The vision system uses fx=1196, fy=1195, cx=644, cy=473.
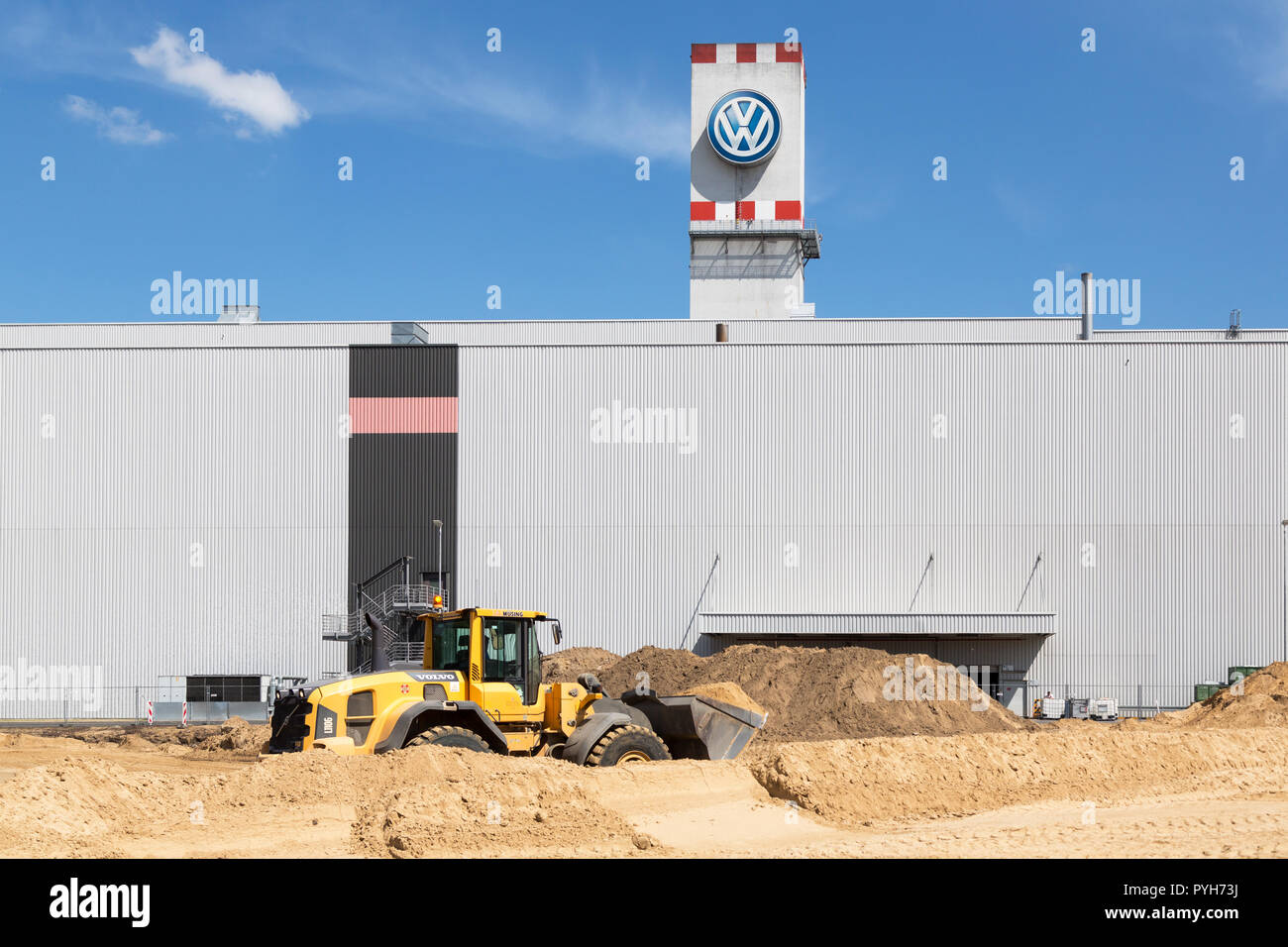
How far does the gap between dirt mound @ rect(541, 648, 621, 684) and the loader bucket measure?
18588 millimetres

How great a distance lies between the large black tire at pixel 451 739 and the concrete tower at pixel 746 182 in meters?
46.3

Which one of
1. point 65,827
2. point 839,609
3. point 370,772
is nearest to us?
point 65,827

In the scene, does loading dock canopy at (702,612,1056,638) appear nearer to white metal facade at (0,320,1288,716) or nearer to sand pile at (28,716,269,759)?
white metal facade at (0,320,1288,716)

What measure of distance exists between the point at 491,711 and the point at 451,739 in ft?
3.90

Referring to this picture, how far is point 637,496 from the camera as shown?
45750mm

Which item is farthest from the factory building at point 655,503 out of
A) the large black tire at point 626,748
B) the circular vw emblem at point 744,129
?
the large black tire at point 626,748

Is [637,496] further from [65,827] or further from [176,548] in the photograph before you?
[65,827]

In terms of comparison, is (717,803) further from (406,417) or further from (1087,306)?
(1087,306)

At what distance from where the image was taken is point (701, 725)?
2019cm

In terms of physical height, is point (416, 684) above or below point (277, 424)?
below

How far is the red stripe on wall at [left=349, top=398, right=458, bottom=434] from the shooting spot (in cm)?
4653
